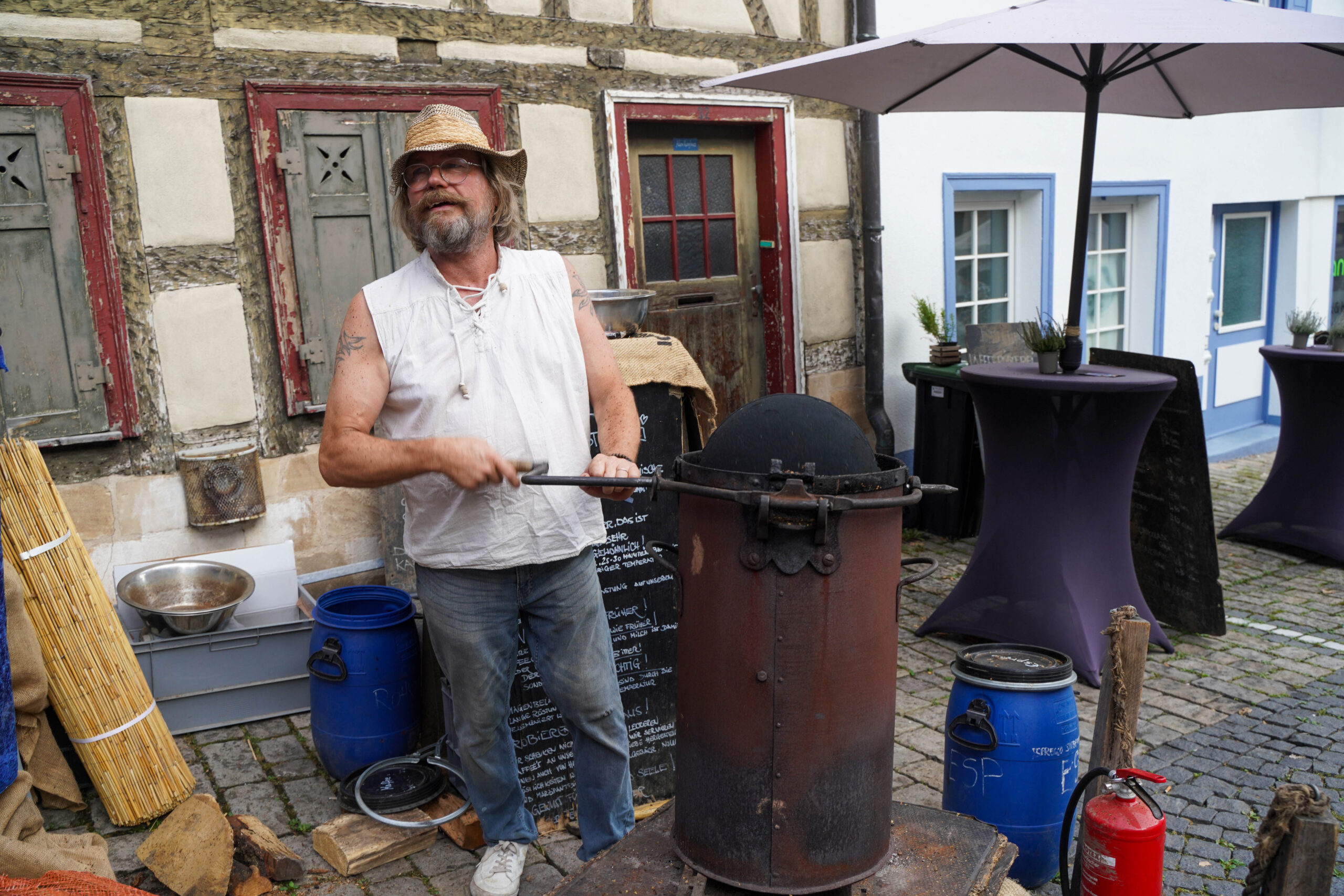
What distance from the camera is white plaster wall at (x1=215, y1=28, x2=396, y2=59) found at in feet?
15.0

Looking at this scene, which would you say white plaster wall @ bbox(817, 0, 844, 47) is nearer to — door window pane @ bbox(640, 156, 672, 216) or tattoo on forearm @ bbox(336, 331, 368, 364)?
door window pane @ bbox(640, 156, 672, 216)

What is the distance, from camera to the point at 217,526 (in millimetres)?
4730

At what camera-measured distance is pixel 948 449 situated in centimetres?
693

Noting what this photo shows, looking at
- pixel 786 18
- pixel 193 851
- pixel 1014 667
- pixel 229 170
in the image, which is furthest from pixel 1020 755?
pixel 786 18

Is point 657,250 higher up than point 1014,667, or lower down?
higher up

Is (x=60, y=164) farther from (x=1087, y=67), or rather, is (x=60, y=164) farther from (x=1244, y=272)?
(x=1244, y=272)

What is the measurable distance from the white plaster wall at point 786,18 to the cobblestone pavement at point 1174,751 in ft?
11.6

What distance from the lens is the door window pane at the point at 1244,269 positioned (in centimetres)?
1041

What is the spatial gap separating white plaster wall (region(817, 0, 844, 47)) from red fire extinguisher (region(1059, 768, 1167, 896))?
5382 millimetres

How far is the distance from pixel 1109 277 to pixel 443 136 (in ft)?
26.8

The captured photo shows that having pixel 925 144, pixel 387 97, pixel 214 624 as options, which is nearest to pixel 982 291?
pixel 925 144

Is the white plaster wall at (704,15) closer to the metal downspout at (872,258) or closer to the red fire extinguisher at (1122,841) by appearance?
the metal downspout at (872,258)

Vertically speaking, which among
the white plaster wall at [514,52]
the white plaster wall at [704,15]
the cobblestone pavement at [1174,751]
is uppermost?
the white plaster wall at [704,15]

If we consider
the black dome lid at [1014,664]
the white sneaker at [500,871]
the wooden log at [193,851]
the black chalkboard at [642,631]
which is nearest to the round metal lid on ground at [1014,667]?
the black dome lid at [1014,664]
